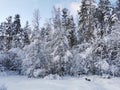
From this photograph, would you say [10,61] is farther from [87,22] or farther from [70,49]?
[87,22]

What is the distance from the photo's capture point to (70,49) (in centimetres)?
3659

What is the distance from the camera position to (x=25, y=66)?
3500cm

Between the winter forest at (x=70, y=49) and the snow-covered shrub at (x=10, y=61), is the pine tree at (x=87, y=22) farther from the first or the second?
the snow-covered shrub at (x=10, y=61)

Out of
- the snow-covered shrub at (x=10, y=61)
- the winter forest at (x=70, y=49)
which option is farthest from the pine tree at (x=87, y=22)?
the snow-covered shrub at (x=10, y=61)

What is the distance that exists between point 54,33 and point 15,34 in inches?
829

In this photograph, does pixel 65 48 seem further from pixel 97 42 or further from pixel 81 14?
pixel 81 14

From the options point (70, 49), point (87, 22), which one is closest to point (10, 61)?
point (70, 49)

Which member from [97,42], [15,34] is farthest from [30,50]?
[15,34]

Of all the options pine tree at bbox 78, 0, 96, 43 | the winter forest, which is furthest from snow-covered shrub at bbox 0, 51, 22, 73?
pine tree at bbox 78, 0, 96, 43

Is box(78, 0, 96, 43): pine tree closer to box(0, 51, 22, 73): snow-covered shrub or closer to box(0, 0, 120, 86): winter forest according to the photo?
box(0, 0, 120, 86): winter forest

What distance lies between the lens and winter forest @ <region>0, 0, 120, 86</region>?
33906 mm

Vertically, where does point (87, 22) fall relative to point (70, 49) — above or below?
above

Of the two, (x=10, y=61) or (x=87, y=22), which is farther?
(x=87, y=22)

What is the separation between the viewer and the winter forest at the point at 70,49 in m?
33.9
